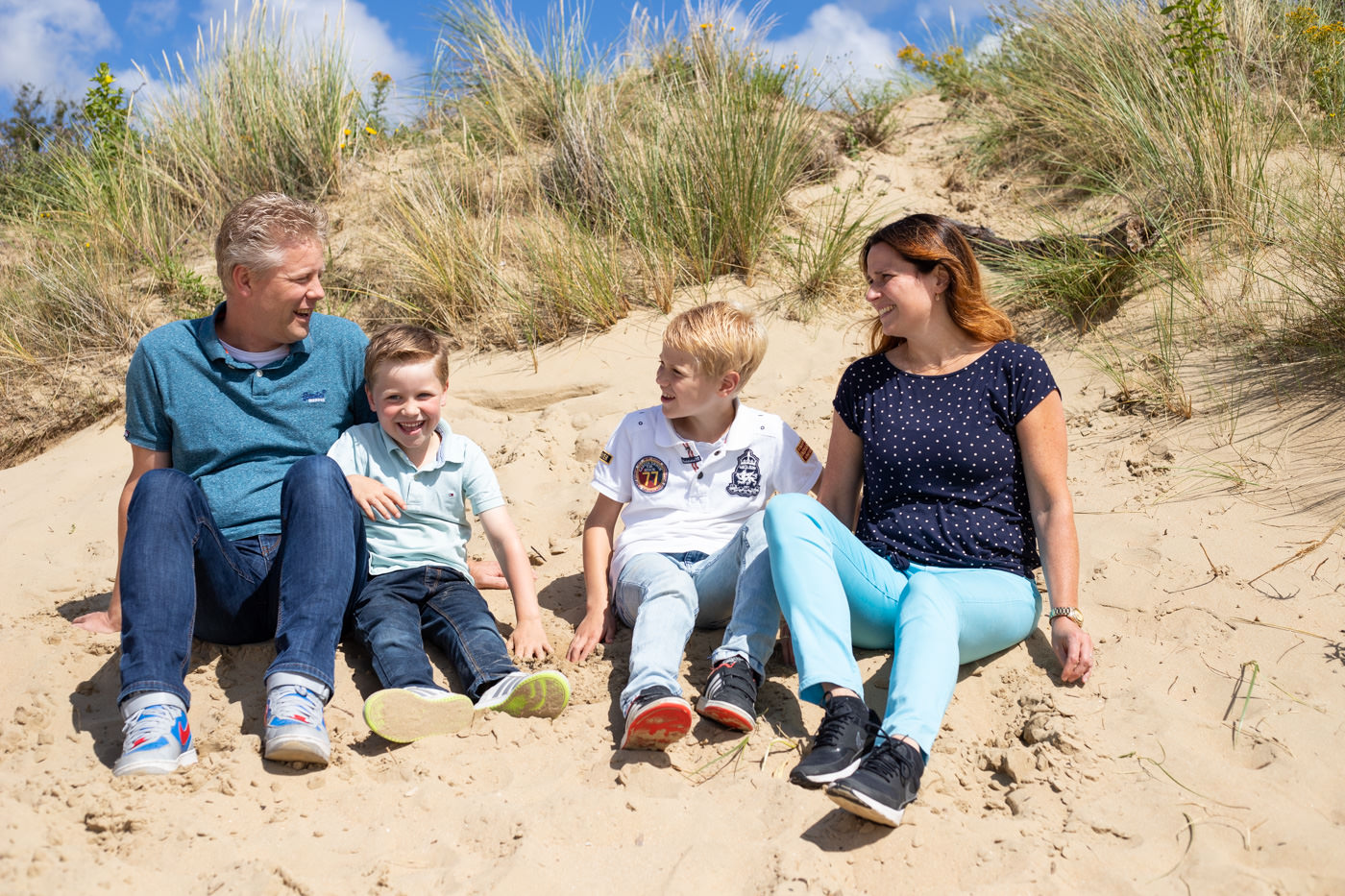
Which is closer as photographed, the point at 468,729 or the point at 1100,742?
the point at 1100,742

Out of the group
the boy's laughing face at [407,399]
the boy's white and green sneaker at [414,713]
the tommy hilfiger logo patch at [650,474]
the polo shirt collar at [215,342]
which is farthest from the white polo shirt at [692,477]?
the polo shirt collar at [215,342]

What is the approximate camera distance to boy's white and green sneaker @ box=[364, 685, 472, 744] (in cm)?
240

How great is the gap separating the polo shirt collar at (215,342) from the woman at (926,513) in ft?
4.98

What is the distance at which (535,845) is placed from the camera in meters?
2.13

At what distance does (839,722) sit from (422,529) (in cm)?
139

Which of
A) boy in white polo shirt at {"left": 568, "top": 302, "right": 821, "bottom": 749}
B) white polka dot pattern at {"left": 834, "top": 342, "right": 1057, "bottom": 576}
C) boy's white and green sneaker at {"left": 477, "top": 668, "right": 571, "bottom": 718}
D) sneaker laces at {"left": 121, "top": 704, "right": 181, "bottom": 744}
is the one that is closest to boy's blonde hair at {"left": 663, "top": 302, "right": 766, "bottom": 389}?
boy in white polo shirt at {"left": 568, "top": 302, "right": 821, "bottom": 749}

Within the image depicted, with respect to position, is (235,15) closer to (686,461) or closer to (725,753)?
(686,461)

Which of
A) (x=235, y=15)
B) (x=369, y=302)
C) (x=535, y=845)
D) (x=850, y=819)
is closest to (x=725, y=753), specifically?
(x=850, y=819)

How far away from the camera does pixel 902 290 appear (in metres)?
2.88

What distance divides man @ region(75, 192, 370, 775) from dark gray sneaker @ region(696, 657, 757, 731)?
93 centimetres

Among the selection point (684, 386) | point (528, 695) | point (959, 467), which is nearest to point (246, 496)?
point (528, 695)

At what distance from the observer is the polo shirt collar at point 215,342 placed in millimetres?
2910

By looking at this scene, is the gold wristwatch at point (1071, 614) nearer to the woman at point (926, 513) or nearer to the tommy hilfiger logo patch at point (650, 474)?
the woman at point (926, 513)

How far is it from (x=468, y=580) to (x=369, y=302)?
3.21m
